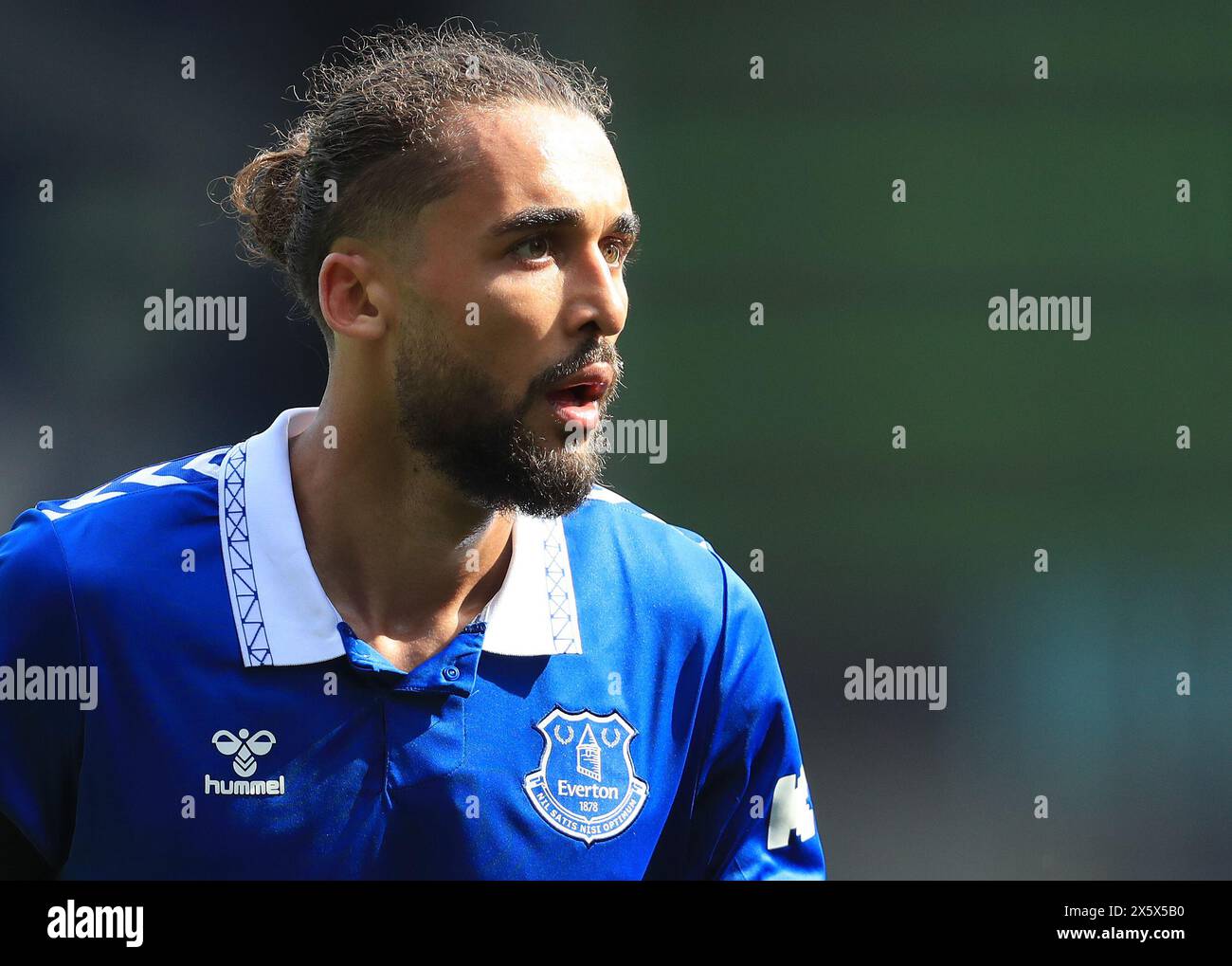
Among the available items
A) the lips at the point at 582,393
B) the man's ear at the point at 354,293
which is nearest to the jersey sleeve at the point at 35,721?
the man's ear at the point at 354,293

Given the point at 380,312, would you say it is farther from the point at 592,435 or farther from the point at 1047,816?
the point at 1047,816

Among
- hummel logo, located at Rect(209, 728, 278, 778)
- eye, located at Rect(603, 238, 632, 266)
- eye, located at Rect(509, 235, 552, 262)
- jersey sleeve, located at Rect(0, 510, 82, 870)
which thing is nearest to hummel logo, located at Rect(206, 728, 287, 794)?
hummel logo, located at Rect(209, 728, 278, 778)

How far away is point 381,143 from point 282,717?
1.05m

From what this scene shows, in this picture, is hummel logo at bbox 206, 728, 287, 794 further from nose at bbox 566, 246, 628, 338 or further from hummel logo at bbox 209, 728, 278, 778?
nose at bbox 566, 246, 628, 338

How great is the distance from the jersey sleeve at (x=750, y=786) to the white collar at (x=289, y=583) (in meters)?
0.32

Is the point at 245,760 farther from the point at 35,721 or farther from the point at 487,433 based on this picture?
the point at 487,433

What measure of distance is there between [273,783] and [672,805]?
74 cm

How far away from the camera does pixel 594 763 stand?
2404 mm

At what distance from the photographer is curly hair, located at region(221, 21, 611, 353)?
2.40 metres

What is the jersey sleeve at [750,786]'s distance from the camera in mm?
2527

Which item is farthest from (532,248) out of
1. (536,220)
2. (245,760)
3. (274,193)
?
(245,760)

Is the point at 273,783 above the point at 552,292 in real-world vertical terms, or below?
below
